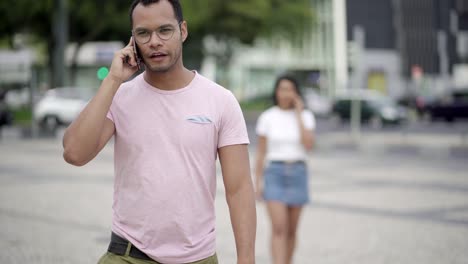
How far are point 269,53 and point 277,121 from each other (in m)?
89.0

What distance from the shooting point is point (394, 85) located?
3856 inches

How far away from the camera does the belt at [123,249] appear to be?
3555 millimetres

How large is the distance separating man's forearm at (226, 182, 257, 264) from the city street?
16.3 feet

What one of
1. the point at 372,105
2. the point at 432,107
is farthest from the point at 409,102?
the point at 372,105

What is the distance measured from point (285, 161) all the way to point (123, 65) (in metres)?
4.58

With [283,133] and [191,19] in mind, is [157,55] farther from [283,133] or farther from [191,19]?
[191,19]

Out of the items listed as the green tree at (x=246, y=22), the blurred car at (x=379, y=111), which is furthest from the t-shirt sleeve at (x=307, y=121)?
the green tree at (x=246, y=22)

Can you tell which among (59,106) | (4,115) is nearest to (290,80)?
(4,115)

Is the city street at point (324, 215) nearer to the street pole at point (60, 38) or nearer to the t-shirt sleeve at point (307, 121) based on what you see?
the t-shirt sleeve at point (307, 121)

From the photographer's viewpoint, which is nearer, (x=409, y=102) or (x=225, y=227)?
(x=225, y=227)

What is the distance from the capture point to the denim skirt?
25.7ft

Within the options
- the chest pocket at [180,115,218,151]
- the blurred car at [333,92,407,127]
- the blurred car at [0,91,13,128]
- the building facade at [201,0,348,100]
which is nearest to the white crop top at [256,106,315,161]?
the chest pocket at [180,115,218,151]

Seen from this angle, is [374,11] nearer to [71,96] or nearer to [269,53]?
[269,53]

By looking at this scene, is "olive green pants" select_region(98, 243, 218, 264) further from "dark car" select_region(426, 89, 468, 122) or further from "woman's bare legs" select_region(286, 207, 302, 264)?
"dark car" select_region(426, 89, 468, 122)
